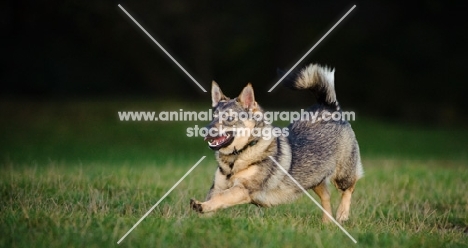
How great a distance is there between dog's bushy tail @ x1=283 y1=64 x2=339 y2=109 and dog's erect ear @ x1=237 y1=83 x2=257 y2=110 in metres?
0.80

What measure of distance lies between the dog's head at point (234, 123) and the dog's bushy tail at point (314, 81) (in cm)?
80

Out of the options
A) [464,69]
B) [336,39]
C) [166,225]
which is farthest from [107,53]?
[166,225]

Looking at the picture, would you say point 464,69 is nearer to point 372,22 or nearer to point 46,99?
point 372,22

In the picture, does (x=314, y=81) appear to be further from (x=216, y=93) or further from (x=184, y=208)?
(x=184, y=208)

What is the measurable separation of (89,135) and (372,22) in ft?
35.5

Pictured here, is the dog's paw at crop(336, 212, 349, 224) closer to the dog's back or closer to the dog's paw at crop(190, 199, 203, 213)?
the dog's back

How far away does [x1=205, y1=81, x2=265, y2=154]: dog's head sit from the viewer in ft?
24.6

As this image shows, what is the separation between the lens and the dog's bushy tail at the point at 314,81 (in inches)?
336

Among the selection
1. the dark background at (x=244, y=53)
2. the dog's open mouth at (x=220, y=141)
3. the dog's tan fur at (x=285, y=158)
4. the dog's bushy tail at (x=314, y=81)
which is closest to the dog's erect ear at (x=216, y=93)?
the dog's tan fur at (x=285, y=158)

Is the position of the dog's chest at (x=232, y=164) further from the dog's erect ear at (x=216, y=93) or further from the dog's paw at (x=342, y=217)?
the dog's paw at (x=342, y=217)

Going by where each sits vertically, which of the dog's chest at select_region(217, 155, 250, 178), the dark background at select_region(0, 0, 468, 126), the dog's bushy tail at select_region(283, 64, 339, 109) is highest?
the dark background at select_region(0, 0, 468, 126)

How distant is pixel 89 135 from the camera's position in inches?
741

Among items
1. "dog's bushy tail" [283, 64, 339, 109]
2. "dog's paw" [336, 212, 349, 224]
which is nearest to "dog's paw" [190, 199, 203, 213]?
"dog's paw" [336, 212, 349, 224]

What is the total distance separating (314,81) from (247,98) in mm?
1112
